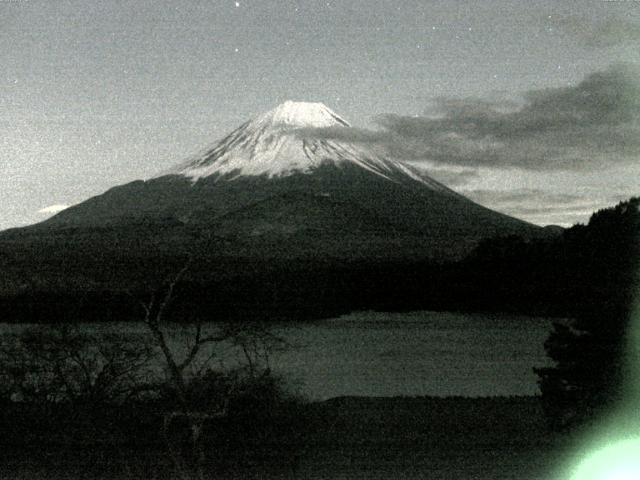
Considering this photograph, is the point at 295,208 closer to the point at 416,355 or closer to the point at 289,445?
the point at 416,355

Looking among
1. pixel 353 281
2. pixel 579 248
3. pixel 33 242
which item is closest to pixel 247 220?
pixel 33 242

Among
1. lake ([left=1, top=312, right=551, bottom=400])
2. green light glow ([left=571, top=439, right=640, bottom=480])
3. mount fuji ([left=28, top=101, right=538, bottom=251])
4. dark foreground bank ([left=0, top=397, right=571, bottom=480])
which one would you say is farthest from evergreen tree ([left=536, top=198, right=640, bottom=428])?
mount fuji ([left=28, top=101, right=538, bottom=251])

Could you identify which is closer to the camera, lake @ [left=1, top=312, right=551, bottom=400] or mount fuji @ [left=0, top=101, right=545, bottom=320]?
lake @ [left=1, top=312, right=551, bottom=400]

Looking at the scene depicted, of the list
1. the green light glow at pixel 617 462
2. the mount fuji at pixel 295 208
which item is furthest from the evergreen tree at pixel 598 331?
the mount fuji at pixel 295 208

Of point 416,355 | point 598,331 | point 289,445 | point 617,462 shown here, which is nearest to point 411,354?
point 416,355

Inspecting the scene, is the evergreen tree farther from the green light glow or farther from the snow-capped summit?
the snow-capped summit

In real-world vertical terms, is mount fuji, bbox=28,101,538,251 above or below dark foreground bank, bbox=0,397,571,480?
above
